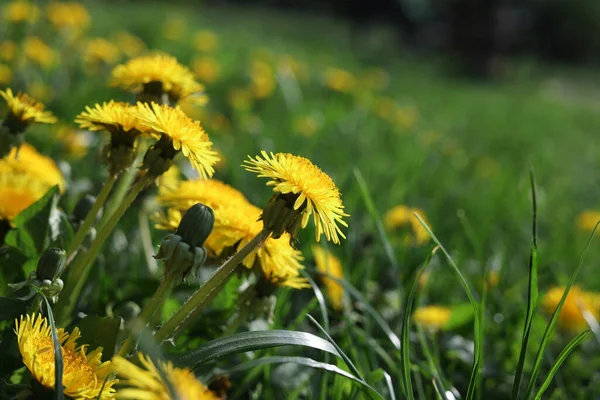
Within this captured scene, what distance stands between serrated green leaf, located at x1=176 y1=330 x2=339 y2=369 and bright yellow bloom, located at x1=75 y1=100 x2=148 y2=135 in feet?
0.75

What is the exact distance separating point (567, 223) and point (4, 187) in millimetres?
1658

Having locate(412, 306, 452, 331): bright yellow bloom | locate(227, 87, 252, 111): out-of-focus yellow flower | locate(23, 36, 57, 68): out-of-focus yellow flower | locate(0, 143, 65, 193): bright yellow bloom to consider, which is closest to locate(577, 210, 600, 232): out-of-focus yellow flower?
locate(412, 306, 452, 331): bright yellow bloom

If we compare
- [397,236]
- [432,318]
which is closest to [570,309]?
[432,318]

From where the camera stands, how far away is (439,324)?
1.09 metres

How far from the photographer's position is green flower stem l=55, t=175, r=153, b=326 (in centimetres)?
69

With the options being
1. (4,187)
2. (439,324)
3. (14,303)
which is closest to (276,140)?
(439,324)

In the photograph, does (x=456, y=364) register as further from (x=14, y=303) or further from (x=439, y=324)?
(x=14, y=303)

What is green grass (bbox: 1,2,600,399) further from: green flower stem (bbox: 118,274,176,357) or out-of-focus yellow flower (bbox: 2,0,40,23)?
out-of-focus yellow flower (bbox: 2,0,40,23)

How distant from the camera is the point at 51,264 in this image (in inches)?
24.0

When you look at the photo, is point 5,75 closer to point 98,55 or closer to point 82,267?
point 98,55

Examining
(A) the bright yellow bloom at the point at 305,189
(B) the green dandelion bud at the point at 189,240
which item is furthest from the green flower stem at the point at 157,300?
(A) the bright yellow bloom at the point at 305,189

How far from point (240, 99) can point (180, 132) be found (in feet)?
5.77

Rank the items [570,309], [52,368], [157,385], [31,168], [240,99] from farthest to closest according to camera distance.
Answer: [240,99] → [570,309] → [31,168] → [52,368] → [157,385]

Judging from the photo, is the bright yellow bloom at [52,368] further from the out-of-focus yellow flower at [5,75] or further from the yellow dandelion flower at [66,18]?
the yellow dandelion flower at [66,18]
